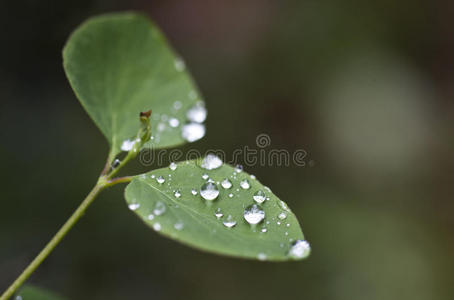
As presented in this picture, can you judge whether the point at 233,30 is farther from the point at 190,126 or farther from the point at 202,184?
the point at 202,184

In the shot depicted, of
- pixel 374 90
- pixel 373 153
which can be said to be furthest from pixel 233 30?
pixel 373 153

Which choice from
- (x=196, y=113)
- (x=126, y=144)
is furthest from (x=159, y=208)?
(x=196, y=113)

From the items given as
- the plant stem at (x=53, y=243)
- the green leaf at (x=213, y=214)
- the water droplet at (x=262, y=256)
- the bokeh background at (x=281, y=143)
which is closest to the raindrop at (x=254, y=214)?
the green leaf at (x=213, y=214)

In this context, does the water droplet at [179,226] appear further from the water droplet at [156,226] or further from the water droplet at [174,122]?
the water droplet at [174,122]

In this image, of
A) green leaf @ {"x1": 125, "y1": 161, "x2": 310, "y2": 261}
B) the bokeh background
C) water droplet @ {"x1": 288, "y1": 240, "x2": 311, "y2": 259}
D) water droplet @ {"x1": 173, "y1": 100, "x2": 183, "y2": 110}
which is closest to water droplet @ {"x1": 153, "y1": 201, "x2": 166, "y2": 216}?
green leaf @ {"x1": 125, "y1": 161, "x2": 310, "y2": 261}

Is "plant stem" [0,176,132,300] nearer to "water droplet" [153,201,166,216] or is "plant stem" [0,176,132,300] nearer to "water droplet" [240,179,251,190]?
"water droplet" [153,201,166,216]

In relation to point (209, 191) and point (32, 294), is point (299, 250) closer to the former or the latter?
point (209, 191)
